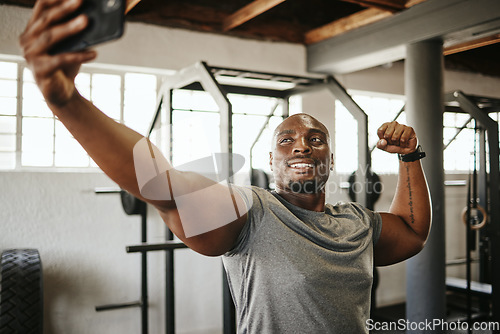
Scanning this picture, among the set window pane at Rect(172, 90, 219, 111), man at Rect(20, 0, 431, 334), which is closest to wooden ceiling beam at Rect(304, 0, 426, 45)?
window pane at Rect(172, 90, 219, 111)

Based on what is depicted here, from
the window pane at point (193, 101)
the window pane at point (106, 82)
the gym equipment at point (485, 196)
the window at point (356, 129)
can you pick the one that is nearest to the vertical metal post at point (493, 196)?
the gym equipment at point (485, 196)

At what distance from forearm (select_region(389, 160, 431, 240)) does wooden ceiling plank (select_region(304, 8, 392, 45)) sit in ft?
7.44

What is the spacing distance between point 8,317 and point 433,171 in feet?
9.68

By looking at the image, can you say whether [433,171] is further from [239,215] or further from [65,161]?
[65,161]

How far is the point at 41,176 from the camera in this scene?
11.0 ft

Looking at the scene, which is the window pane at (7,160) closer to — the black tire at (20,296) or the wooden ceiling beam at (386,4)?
the black tire at (20,296)

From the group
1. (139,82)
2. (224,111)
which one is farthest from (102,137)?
(139,82)

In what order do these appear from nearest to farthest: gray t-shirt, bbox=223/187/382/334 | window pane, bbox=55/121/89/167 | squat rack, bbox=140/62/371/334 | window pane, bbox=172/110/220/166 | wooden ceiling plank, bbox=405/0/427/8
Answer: gray t-shirt, bbox=223/187/382/334 → squat rack, bbox=140/62/371/334 → window pane, bbox=172/110/220/166 → wooden ceiling plank, bbox=405/0/427/8 → window pane, bbox=55/121/89/167

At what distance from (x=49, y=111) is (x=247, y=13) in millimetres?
1739

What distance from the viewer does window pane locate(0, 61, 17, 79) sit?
11.0ft

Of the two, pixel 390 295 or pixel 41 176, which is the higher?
pixel 41 176

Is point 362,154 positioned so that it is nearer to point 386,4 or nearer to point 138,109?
point 386,4

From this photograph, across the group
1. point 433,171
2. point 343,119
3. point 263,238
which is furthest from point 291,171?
point 343,119

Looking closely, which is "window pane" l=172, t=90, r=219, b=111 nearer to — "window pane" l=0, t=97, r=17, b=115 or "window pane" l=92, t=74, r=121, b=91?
"window pane" l=92, t=74, r=121, b=91
